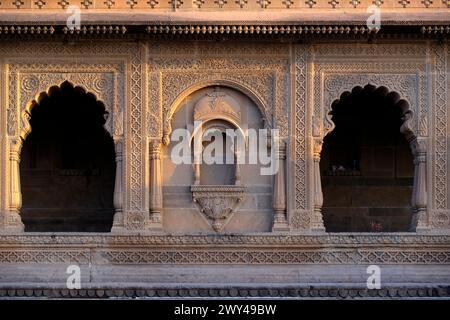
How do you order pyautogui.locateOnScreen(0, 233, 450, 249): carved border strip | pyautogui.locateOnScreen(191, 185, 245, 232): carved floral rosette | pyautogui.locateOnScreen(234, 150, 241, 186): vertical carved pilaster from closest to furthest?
pyautogui.locateOnScreen(0, 233, 450, 249): carved border strip, pyautogui.locateOnScreen(191, 185, 245, 232): carved floral rosette, pyautogui.locateOnScreen(234, 150, 241, 186): vertical carved pilaster

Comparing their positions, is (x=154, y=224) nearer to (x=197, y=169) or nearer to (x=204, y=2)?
(x=197, y=169)

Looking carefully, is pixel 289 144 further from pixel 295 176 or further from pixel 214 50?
pixel 214 50

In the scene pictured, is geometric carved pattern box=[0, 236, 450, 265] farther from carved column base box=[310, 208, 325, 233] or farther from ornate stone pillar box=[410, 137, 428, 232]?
ornate stone pillar box=[410, 137, 428, 232]

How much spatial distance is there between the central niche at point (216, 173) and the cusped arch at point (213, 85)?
0.07 m

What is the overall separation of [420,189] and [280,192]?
183 cm

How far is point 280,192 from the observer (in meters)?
16.9

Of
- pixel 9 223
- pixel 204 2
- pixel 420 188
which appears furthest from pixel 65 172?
pixel 420 188

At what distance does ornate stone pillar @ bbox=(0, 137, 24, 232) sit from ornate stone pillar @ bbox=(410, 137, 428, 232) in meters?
5.17

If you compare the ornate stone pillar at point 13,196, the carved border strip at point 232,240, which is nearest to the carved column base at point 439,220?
the carved border strip at point 232,240

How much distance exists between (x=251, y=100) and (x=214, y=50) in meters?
0.82

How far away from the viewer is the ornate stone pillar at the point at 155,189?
55.1 feet

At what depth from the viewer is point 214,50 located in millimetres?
17109

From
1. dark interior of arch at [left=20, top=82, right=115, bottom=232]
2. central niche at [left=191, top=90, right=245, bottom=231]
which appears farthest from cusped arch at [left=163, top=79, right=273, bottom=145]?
dark interior of arch at [left=20, top=82, right=115, bottom=232]

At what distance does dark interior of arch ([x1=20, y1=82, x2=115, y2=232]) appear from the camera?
1930 centimetres
